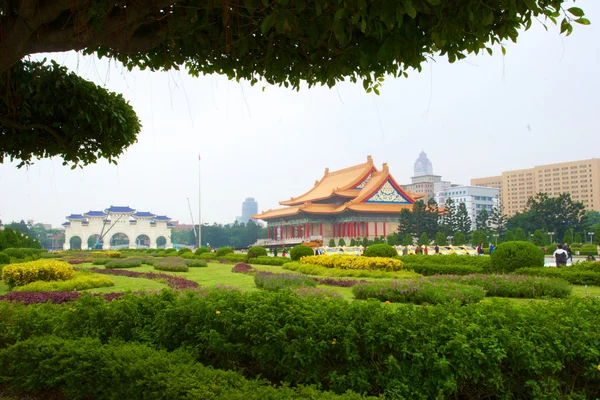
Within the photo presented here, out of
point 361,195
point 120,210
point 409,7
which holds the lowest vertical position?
point 409,7

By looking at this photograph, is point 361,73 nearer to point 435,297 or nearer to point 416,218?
point 435,297

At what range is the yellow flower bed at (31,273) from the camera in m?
10.9

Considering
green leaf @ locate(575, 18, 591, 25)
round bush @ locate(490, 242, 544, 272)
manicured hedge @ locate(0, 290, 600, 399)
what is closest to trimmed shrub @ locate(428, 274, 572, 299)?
round bush @ locate(490, 242, 544, 272)

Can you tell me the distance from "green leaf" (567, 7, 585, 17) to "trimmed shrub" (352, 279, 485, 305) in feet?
16.5

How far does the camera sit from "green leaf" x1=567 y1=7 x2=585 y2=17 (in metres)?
2.66

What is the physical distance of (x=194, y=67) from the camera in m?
4.34

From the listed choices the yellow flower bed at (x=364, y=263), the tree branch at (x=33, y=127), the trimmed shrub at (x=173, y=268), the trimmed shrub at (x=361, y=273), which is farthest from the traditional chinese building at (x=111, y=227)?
the tree branch at (x=33, y=127)

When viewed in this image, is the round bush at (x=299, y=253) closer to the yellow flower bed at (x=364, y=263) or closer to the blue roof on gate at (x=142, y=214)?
the yellow flower bed at (x=364, y=263)

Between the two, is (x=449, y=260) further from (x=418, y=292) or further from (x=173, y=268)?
(x=173, y=268)

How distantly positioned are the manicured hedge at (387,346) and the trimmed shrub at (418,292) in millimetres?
3239

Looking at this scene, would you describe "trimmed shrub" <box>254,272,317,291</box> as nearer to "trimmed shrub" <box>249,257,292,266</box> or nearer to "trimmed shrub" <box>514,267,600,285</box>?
"trimmed shrub" <box>514,267,600,285</box>

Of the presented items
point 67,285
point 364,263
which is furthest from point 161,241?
point 67,285

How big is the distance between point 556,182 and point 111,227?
7180 centimetres

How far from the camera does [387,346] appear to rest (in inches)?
136
